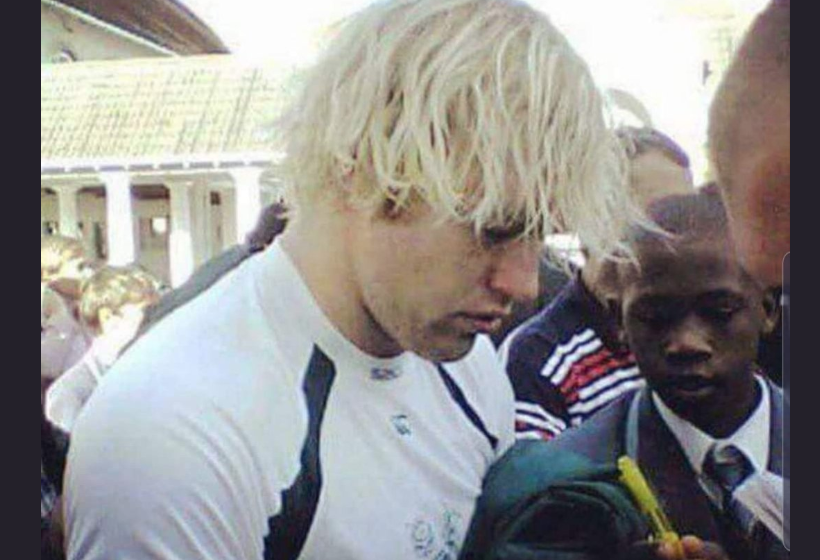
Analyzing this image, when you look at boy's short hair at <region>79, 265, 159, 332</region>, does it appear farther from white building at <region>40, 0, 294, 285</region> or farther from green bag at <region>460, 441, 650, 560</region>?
green bag at <region>460, 441, 650, 560</region>

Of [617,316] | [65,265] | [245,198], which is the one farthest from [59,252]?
[617,316]

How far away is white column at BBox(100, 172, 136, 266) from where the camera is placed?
1.40 metres

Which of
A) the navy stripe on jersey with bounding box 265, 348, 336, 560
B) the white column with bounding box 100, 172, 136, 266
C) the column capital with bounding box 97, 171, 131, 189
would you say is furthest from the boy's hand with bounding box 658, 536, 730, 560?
the column capital with bounding box 97, 171, 131, 189

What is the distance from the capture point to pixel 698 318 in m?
0.96

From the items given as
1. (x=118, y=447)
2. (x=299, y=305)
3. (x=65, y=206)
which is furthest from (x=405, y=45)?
(x=65, y=206)

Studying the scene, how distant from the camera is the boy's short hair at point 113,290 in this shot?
1.82 m

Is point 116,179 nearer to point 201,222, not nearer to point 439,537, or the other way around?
point 201,222

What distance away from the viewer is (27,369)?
0.62m

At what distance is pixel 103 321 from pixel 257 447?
139 cm

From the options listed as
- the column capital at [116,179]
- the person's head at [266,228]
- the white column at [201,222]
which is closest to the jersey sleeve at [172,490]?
the person's head at [266,228]

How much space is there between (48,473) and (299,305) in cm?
40

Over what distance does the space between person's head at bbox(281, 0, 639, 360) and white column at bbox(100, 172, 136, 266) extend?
707 millimetres

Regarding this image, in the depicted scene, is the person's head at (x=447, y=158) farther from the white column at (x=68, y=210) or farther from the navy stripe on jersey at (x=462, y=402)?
the white column at (x=68, y=210)

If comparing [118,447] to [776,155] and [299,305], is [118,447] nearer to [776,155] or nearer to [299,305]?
[299,305]
